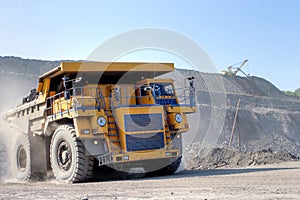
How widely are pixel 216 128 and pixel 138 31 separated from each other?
28690mm

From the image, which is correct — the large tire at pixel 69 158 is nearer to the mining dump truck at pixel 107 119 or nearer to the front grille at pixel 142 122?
the mining dump truck at pixel 107 119

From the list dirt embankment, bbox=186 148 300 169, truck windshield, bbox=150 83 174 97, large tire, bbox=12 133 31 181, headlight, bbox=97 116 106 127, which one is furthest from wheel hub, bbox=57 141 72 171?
dirt embankment, bbox=186 148 300 169

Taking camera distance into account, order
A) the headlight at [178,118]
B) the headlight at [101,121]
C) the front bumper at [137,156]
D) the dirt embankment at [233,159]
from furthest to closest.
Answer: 1. the dirt embankment at [233,159]
2. the headlight at [178,118]
3. the headlight at [101,121]
4. the front bumper at [137,156]

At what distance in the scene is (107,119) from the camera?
42.9 ft

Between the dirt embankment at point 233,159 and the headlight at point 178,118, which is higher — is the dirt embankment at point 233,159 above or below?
below

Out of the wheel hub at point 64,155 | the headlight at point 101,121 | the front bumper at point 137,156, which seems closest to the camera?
the front bumper at point 137,156

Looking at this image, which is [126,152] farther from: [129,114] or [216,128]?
[216,128]

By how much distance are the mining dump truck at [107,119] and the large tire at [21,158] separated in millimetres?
671

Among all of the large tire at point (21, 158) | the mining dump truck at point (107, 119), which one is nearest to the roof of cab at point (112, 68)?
the mining dump truck at point (107, 119)

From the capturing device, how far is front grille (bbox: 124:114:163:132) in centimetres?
1299

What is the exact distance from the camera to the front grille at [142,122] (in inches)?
512

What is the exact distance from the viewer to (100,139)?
42.8 feet

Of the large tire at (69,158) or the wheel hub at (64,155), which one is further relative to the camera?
the wheel hub at (64,155)

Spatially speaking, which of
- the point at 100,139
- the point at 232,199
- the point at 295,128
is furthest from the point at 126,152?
the point at 295,128
